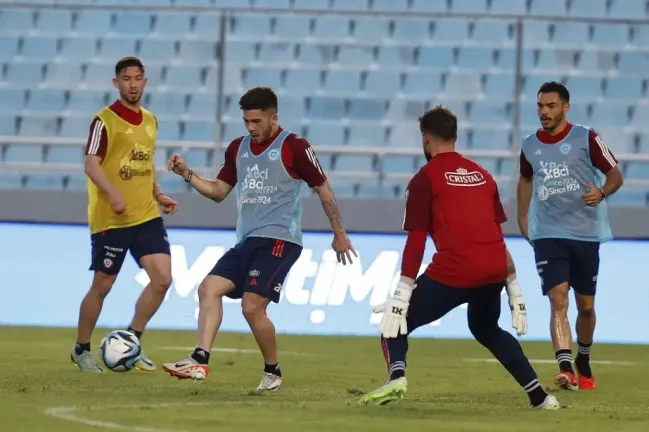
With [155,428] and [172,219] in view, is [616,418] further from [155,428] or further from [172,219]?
[172,219]

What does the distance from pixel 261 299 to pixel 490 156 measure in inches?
273

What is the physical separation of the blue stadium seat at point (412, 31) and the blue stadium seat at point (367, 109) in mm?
925

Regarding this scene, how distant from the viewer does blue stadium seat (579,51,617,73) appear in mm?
19719

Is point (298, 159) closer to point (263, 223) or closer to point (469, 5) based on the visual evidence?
point (263, 223)

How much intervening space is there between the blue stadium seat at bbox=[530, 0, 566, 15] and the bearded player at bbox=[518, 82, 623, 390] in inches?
444

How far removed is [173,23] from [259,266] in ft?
30.2

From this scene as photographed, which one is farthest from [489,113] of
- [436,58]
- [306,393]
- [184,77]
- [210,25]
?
[306,393]

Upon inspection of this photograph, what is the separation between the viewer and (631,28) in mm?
15859

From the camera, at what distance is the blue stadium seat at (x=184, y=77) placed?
19.7 m

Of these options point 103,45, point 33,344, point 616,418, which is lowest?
point 33,344

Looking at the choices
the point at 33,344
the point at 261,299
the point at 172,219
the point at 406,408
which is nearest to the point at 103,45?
the point at 172,219

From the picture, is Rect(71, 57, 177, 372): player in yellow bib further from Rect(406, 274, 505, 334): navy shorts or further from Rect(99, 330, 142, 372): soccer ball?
Rect(406, 274, 505, 334): navy shorts

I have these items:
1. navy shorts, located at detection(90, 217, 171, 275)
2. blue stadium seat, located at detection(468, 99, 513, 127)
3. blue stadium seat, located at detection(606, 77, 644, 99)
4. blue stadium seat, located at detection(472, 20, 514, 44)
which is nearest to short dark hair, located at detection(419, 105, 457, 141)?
navy shorts, located at detection(90, 217, 171, 275)

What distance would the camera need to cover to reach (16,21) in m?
18.3
